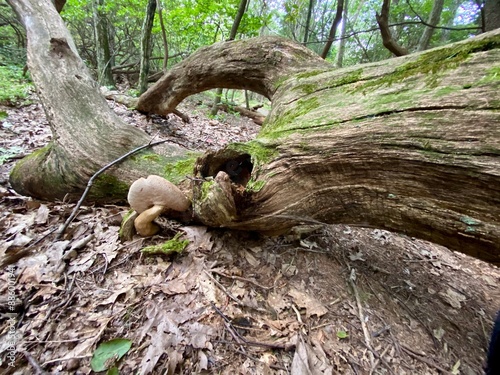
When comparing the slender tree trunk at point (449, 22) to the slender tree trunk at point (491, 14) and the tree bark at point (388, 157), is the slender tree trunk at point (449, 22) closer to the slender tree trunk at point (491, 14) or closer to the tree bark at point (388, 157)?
the slender tree trunk at point (491, 14)

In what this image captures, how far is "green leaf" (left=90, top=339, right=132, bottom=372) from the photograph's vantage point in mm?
1343

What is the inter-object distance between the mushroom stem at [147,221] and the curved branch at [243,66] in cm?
224

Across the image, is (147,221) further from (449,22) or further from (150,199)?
(449,22)

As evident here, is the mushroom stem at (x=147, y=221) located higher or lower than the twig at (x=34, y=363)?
higher

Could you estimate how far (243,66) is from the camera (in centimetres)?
365

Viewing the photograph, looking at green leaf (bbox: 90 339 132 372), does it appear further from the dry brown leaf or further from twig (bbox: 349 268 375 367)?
twig (bbox: 349 268 375 367)

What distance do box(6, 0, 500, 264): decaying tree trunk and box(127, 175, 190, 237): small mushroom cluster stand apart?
0.23 metres

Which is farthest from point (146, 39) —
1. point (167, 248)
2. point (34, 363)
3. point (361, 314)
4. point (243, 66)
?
point (361, 314)

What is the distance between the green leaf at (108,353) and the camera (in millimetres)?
1343

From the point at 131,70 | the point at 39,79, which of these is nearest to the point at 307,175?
the point at 39,79

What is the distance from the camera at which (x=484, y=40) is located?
5.18ft

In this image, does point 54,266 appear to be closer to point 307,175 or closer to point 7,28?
point 307,175

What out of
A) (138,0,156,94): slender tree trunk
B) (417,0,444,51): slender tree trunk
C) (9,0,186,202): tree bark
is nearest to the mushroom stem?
(9,0,186,202): tree bark

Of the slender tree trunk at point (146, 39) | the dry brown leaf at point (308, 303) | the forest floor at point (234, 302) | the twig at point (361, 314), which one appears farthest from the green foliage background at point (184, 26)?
the dry brown leaf at point (308, 303)
